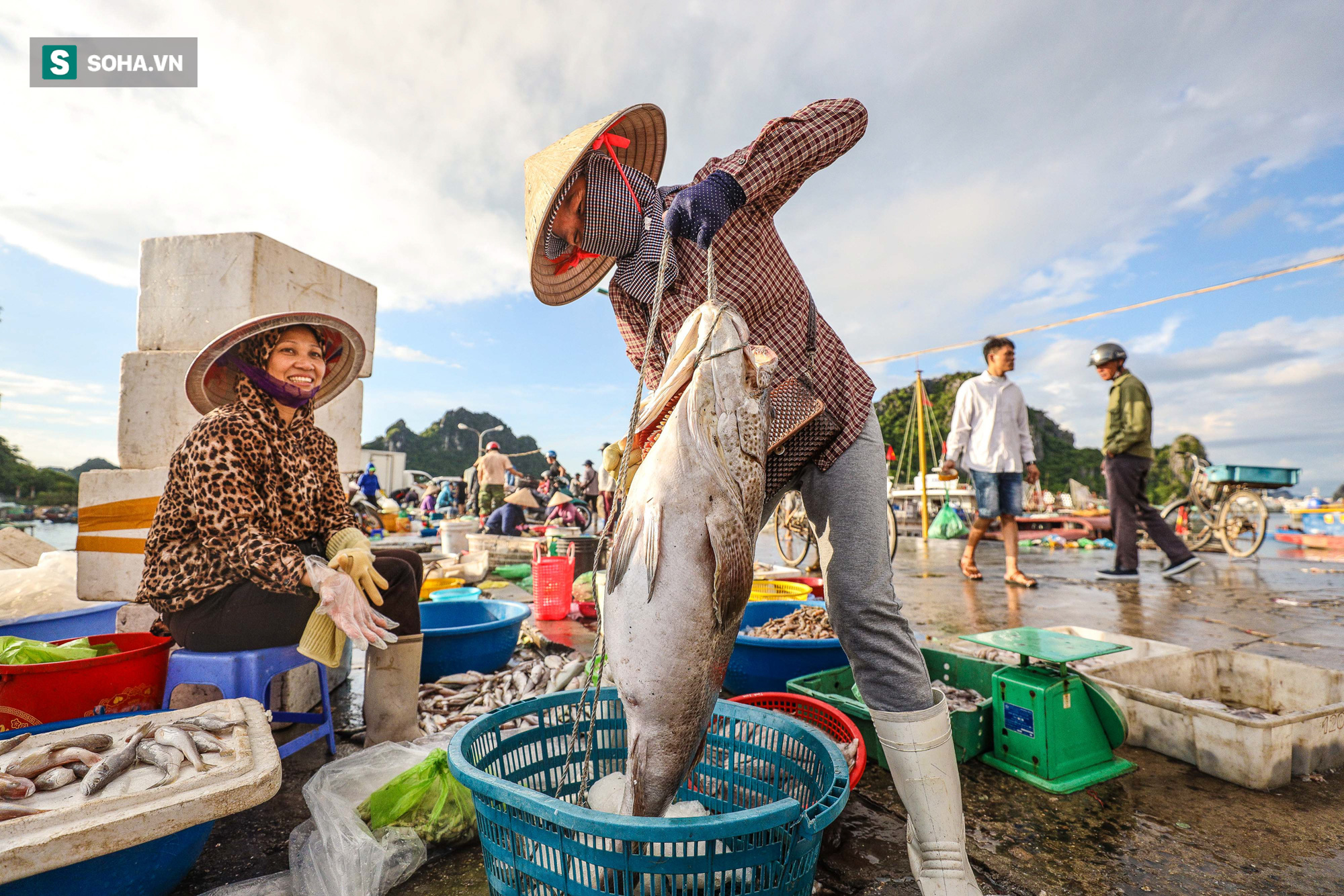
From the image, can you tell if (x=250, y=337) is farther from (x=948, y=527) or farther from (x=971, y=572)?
(x=948, y=527)

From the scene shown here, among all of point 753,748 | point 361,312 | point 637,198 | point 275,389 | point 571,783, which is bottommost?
point 571,783

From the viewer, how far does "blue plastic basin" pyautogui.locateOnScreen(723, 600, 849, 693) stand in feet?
11.4

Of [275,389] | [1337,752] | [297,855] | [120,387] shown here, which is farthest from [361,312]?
[1337,752]

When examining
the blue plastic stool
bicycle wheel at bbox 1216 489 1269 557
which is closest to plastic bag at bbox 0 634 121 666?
the blue plastic stool

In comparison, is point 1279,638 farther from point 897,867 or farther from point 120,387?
point 120,387

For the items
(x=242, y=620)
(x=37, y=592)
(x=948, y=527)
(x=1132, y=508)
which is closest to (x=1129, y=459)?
(x=1132, y=508)

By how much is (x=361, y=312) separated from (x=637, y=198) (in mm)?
3754

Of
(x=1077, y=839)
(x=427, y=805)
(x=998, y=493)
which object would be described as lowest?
(x=1077, y=839)

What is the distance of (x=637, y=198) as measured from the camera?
2111mm

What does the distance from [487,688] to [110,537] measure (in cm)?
275

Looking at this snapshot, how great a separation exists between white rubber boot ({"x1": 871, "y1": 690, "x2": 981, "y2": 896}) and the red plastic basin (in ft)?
10.0

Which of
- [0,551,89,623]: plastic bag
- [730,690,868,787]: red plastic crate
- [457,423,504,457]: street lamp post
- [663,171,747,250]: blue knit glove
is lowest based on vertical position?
[730,690,868,787]: red plastic crate

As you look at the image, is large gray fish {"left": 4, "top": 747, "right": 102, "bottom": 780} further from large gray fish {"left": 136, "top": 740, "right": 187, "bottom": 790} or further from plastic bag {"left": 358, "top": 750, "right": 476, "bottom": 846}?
plastic bag {"left": 358, "top": 750, "right": 476, "bottom": 846}

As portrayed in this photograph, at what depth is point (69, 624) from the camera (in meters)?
3.62
